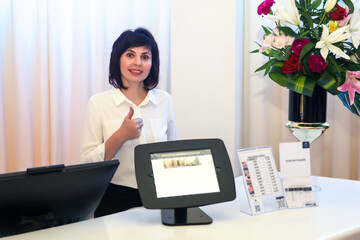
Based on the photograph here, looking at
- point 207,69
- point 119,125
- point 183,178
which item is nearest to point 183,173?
point 183,178

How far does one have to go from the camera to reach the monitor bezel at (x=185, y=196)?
49.7 inches

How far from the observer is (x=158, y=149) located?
1.34 metres

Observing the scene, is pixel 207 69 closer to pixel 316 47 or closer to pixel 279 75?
pixel 279 75

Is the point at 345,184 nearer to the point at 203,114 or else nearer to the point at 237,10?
the point at 203,114

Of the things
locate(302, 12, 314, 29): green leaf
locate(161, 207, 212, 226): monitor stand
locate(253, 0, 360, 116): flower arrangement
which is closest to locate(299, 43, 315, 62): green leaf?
locate(253, 0, 360, 116): flower arrangement

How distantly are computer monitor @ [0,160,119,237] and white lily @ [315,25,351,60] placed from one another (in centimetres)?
88

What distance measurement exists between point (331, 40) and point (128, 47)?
3.27 feet

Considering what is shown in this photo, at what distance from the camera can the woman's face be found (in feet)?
6.91

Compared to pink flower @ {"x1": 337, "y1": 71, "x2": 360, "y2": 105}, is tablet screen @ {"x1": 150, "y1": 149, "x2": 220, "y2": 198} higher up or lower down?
lower down

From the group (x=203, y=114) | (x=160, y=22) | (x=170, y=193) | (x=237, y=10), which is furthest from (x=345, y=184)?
(x=160, y=22)

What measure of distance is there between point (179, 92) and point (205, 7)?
60 cm

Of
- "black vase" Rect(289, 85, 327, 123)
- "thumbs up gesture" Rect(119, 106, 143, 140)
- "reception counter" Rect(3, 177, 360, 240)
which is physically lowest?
"reception counter" Rect(3, 177, 360, 240)

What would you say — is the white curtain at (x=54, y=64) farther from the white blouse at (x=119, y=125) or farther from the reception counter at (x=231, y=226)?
the reception counter at (x=231, y=226)

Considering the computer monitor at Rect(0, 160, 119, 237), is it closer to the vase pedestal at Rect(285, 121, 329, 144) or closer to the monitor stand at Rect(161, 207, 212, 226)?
the monitor stand at Rect(161, 207, 212, 226)
